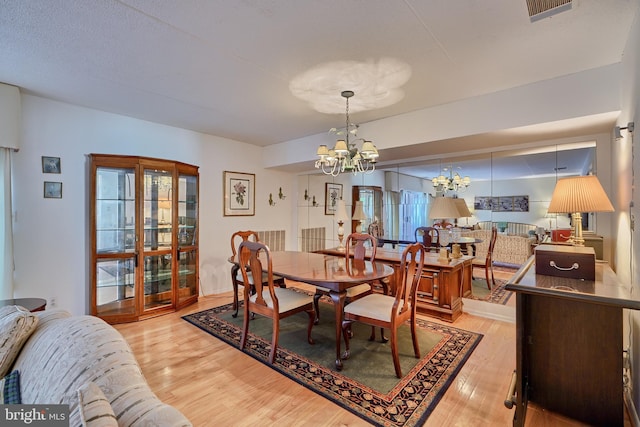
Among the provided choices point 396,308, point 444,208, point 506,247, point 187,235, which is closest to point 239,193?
point 187,235

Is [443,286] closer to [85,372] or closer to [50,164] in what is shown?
[85,372]

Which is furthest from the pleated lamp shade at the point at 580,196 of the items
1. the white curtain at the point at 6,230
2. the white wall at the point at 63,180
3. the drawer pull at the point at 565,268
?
the white curtain at the point at 6,230

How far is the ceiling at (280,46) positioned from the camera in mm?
1693

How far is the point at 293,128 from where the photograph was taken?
13.3 ft

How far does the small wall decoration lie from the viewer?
330 cm

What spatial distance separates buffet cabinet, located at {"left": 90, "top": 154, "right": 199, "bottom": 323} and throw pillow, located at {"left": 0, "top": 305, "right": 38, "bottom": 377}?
219 centimetres

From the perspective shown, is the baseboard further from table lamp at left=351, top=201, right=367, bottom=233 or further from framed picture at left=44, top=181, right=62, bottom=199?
framed picture at left=44, top=181, right=62, bottom=199

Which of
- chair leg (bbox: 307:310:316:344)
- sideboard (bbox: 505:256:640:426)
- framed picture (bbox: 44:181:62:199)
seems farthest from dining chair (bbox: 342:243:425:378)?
framed picture (bbox: 44:181:62:199)

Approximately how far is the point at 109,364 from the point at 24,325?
710 mm

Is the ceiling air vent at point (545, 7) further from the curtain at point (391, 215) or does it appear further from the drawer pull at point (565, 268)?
the curtain at point (391, 215)

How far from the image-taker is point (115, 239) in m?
3.46

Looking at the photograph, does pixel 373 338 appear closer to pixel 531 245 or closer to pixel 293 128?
pixel 531 245

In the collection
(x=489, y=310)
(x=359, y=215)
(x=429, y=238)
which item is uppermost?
(x=359, y=215)

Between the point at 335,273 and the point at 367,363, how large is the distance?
787 millimetres
